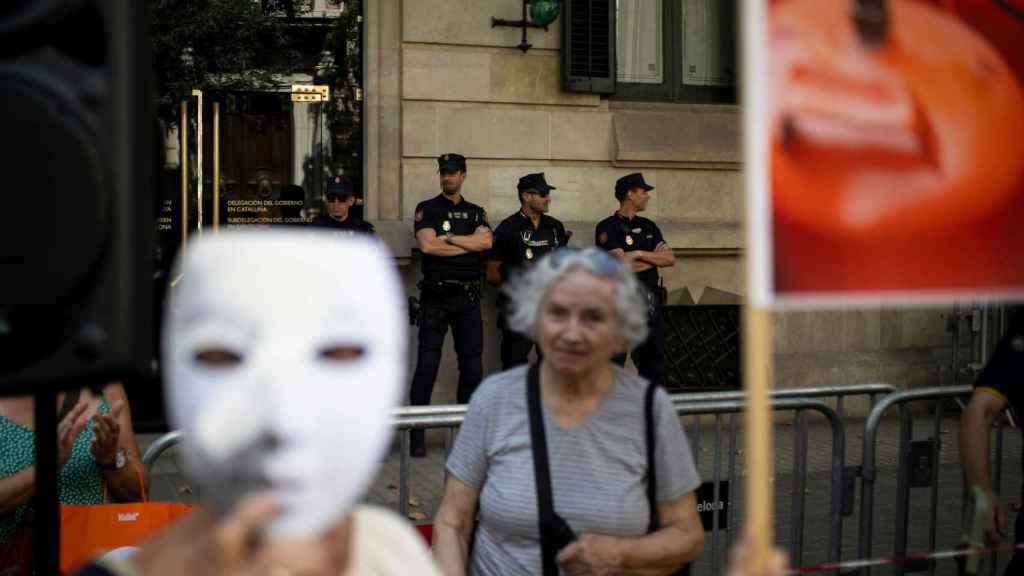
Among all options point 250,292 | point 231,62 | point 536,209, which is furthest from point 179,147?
point 250,292

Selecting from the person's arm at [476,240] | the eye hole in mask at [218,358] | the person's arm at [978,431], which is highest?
the eye hole in mask at [218,358]

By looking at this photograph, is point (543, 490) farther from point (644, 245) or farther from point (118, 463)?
point (644, 245)

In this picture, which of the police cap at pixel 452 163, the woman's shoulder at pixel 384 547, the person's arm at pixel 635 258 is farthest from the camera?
the person's arm at pixel 635 258

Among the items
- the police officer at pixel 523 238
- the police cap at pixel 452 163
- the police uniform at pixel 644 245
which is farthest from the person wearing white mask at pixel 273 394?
the police uniform at pixel 644 245

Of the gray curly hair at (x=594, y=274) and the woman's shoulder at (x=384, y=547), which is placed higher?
the gray curly hair at (x=594, y=274)

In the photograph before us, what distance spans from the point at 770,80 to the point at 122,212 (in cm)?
104

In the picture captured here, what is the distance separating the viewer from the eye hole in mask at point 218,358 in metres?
1.66

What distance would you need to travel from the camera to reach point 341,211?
9.50 meters

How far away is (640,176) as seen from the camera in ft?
33.4

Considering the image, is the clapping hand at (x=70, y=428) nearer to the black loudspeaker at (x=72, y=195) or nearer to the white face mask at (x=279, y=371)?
the black loudspeaker at (x=72, y=195)

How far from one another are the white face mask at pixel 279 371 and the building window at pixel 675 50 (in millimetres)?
9412

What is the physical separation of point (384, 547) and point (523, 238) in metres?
7.87

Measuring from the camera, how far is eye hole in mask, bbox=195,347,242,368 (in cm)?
166

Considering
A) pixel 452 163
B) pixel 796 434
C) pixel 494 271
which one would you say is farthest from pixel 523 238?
pixel 796 434
